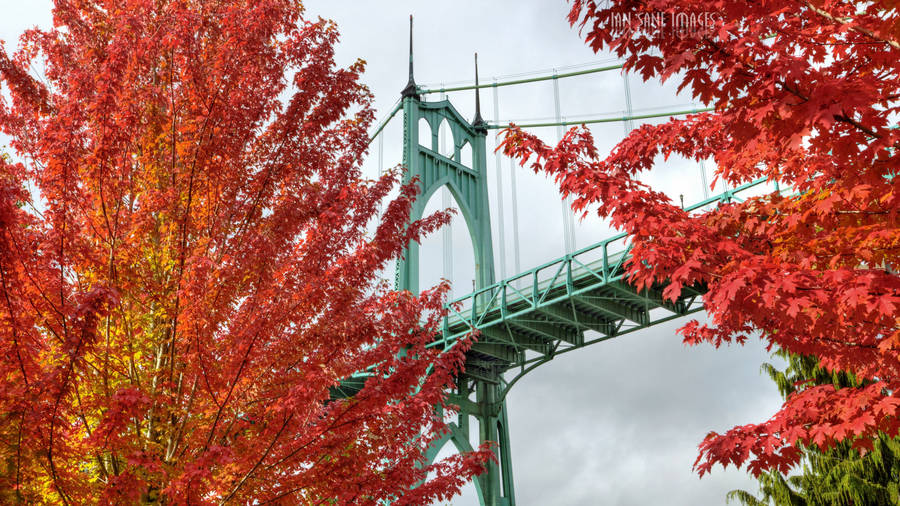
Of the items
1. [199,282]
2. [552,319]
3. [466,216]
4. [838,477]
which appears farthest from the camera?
[466,216]

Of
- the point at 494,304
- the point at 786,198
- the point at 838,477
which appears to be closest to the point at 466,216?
the point at 494,304

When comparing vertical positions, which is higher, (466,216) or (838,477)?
(466,216)

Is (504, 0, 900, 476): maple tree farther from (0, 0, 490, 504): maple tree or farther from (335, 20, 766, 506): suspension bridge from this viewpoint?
(335, 20, 766, 506): suspension bridge

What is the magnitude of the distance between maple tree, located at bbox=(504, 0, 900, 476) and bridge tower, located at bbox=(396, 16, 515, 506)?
1507cm

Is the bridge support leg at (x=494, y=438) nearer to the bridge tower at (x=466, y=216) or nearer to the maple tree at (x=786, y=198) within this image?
the bridge tower at (x=466, y=216)

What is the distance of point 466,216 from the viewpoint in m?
25.0

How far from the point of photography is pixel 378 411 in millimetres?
4902

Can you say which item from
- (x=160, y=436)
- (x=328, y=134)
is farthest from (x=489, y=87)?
(x=160, y=436)

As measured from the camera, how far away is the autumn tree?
1280 cm

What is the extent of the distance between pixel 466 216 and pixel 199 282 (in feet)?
67.6

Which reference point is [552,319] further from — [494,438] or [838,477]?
[838,477]

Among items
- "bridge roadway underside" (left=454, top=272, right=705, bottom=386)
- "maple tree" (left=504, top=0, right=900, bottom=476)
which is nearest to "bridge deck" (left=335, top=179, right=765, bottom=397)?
"bridge roadway underside" (left=454, top=272, right=705, bottom=386)

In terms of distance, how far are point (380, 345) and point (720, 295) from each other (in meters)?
2.74

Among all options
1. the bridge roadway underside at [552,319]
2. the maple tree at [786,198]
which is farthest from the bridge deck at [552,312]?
the maple tree at [786,198]
